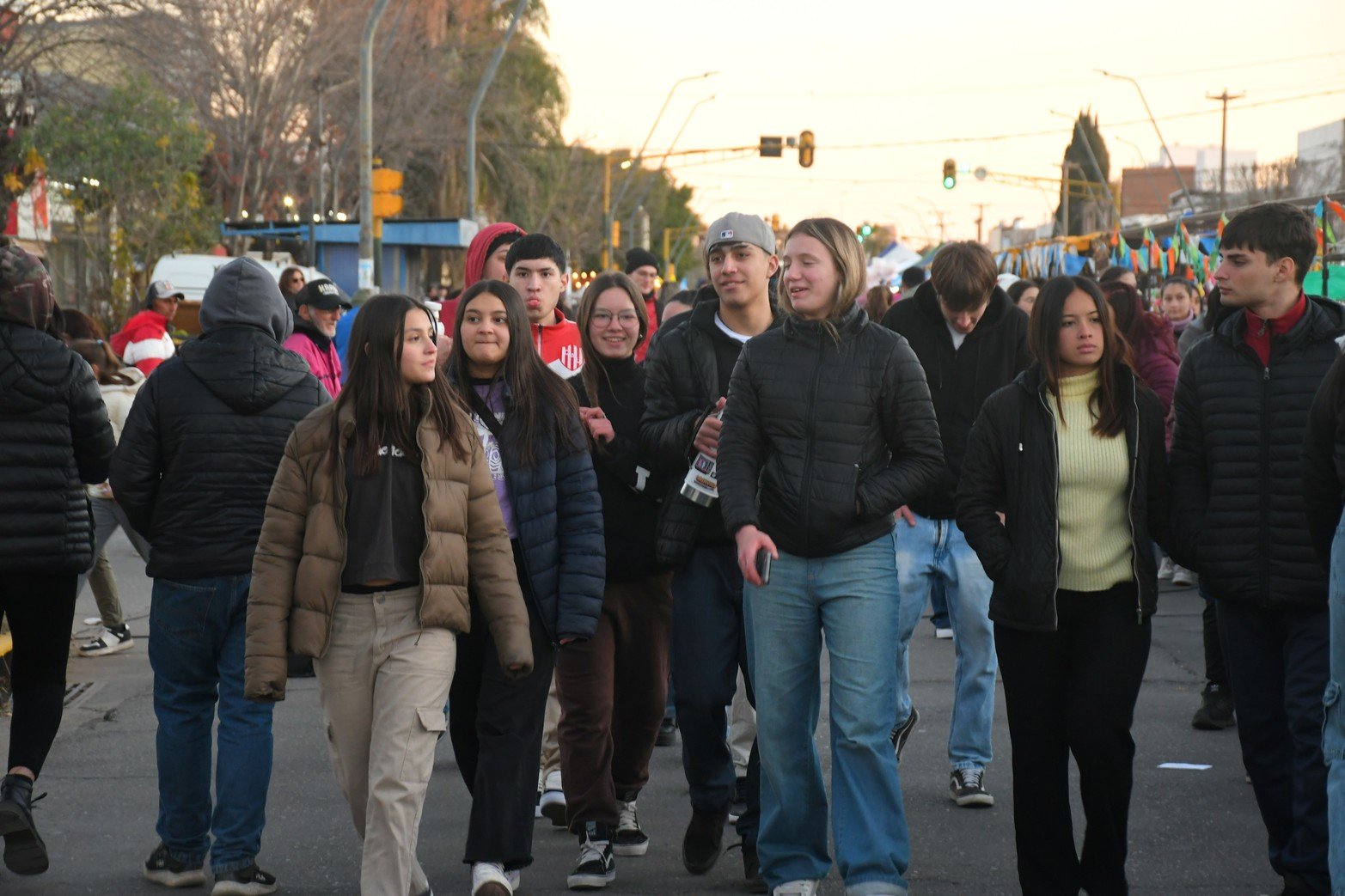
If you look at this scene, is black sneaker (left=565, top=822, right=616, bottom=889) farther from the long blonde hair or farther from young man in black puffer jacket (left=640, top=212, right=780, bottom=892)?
the long blonde hair

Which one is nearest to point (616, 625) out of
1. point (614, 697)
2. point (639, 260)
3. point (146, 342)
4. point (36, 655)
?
point (614, 697)

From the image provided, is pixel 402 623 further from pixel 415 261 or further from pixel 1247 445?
pixel 415 261

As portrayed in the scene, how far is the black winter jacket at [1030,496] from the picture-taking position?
4754 millimetres

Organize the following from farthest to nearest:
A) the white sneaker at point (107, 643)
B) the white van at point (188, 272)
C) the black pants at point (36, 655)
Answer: the white van at point (188, 272)
the white sneaker at point (107, 643)
the black pants at point (36, 655)

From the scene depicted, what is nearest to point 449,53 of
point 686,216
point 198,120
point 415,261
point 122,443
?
point 415,261

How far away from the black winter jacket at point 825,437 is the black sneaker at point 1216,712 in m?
3.24

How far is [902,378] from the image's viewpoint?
4910 mm

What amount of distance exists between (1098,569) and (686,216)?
131 meters

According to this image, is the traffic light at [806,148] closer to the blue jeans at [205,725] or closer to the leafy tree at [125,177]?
the leafy tree at [125,177]

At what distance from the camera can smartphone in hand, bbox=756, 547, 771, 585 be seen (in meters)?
4.71

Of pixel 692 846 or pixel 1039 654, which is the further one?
pixel 692 846

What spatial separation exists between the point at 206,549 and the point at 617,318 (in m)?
1.61

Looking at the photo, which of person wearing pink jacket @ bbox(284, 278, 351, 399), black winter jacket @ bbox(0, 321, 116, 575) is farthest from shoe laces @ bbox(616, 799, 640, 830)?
person wearing pink jacket @ bbox(284, 278, 351, 399)

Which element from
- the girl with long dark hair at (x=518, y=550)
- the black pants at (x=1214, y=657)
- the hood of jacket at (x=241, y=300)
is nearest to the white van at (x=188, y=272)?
the black pants at (x=1214, y=657)
